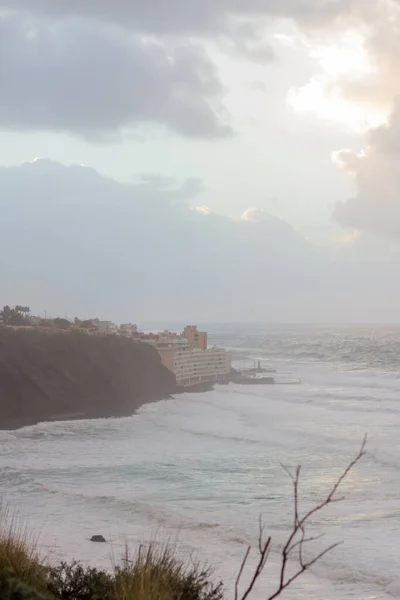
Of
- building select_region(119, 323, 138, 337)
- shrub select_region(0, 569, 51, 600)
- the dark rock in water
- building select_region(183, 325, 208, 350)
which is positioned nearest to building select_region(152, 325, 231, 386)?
building select_region(119, 323, 138, 337)

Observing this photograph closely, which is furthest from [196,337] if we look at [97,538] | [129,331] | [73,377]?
[97,538]

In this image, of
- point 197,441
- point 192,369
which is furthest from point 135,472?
point 192,369

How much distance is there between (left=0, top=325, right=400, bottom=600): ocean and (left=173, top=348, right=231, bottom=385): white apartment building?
22.0 meters

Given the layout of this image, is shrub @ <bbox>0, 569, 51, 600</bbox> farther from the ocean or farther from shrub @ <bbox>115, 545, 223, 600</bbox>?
the ocean

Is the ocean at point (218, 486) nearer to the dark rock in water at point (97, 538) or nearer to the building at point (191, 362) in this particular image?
the dark rock in water at point (97, 538)

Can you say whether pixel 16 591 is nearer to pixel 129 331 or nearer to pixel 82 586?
pixel 82 586

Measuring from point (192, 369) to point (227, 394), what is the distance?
1224 cm

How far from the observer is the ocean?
11.3 meters

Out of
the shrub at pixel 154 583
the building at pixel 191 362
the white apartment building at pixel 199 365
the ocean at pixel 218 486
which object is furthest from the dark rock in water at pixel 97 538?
the white apartment building at pixel 199 365

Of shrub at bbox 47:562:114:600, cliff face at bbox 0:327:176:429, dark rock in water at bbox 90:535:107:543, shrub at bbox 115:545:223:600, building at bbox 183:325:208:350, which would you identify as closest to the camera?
shrub at bbox 115:545:223:600

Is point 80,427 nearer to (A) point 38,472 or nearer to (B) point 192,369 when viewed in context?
(A) point 38,472

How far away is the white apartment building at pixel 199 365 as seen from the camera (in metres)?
59.8

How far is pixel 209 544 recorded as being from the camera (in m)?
12.1

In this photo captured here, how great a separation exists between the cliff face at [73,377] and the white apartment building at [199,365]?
4936 millimetres
